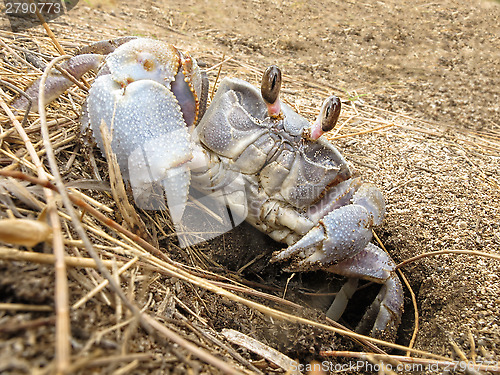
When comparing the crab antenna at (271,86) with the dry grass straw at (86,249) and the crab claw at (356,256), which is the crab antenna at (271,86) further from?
the dry grass straw at (86,249)

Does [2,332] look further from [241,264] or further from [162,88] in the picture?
[241,264]

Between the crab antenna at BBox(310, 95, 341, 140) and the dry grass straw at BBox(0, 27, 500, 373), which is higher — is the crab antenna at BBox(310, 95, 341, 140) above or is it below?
above

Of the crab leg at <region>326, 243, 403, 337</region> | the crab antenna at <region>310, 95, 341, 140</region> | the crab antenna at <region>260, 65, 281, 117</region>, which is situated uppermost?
the crab antenna at <region>260, 65, 281, 117</region>

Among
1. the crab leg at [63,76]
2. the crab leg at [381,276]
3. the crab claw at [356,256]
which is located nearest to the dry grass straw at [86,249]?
the crab leg at [63,76]

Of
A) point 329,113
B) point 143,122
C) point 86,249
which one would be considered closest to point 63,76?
point 143,122

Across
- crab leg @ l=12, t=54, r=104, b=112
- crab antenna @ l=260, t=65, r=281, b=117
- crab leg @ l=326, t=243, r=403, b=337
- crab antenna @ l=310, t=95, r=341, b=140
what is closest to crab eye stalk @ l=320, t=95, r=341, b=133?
crab antenna @ l=310, t=95, r=341, b=140

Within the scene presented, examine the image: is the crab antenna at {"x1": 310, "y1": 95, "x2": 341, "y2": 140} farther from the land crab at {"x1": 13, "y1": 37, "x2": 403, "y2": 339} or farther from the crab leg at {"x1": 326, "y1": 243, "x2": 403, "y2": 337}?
the crab leg at {"x1": 326, "y1": 243, "x2": 403, "y2": 337}
